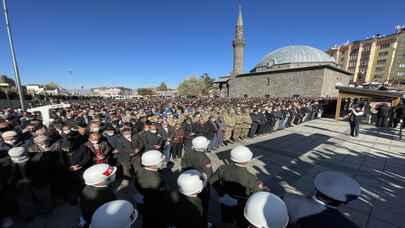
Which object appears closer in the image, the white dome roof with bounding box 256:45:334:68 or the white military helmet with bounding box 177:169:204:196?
the white military helmet with bounding box 177:169:204:196

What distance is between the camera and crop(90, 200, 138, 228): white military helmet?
4.42ft

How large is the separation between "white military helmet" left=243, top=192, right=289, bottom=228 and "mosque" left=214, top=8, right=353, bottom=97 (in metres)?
43.2

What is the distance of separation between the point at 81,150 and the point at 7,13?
14.7 metres

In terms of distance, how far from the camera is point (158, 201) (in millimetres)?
2457

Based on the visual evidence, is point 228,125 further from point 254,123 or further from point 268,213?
point 268,213

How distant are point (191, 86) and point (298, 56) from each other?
44.5 meters

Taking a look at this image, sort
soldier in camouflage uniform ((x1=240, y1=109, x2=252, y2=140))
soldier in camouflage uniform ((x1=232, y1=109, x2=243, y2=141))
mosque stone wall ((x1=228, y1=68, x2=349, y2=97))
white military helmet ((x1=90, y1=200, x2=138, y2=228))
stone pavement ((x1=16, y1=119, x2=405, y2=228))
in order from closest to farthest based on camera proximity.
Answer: white military helmet ((x1=90, y1=200, x2=138, y2=228))
stone pavement ((x1=16, y1=119, x2=405, y2=228))
soldier in camouflage uniform ((x1=232, y1=109, x2=243, y2=141))
soldier in camouflage uniform ((x1=240, y1=109, x2=252, y2=140))
mosque stone wall ((x1=228, y1=68, x2=349, y2=97))

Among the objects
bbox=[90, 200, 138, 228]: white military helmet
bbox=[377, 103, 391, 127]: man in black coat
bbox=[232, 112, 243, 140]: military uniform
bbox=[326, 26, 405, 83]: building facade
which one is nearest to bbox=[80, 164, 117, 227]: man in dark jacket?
bbox=[90, 200, 138, 228]: white military helmet

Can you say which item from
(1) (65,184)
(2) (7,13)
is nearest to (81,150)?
(1) (65,184)

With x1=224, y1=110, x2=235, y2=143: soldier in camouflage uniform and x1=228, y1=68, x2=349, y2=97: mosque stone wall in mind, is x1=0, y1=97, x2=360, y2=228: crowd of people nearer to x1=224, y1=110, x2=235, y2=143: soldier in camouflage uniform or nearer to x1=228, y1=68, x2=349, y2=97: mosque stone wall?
x1=224, y1=110, x2=235, y2=143: soldier in camouflage uniform

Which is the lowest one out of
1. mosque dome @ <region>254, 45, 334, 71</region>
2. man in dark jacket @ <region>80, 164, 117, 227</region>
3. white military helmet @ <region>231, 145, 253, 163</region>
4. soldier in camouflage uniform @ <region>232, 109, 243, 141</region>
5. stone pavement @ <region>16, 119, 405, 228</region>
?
stone pavement @ <region>16, 119, 405, 228</region>

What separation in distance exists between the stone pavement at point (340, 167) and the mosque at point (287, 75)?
32770 millimetres

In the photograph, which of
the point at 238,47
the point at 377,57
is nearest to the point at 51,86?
the point at 238,47

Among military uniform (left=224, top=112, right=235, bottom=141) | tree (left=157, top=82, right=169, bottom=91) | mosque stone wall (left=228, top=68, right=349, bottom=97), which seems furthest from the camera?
tree (left=157, top=82, right=169, bottom=91)
